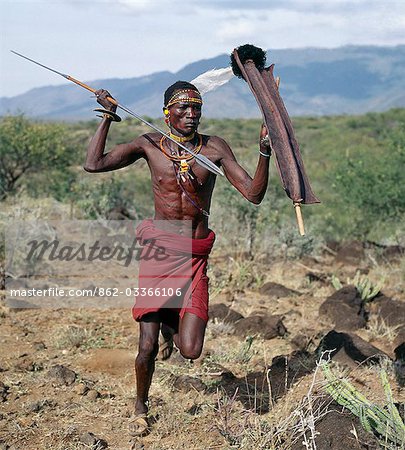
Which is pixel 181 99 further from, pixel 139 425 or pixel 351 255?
pixel 351 255

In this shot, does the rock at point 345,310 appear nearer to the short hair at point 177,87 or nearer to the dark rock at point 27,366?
the dark rock at point 27,366

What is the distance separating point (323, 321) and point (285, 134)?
3711 mm

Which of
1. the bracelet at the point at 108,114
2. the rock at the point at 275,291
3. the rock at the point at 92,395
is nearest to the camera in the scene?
the bracelet at the point at 108,114

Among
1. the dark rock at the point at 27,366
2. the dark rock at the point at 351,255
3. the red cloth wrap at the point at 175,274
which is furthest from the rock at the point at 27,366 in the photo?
the dark rock at the point at 351,255

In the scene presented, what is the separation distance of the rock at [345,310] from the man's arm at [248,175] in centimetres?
300

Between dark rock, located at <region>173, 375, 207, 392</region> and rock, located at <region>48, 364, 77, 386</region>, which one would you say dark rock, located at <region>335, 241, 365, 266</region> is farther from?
rock, located at <region>48, 364, 77, 386</region>

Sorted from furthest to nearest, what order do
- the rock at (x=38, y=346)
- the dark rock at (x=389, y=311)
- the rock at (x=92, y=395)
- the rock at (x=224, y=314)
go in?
the dark rock at (x=389, y=311) < the rock at (x=224, y=314) < the rock at (x=38, y=346) < the rock at (x=92, y=395)

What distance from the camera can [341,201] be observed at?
1289 cm

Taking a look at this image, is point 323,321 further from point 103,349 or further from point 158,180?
point 158,180

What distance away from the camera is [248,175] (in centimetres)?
426

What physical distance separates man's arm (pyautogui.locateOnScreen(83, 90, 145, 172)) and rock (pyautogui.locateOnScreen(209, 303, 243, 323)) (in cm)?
274

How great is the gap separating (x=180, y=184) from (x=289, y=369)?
6.34 feet

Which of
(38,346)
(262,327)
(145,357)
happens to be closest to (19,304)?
(38,346)

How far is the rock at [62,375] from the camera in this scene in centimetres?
513
